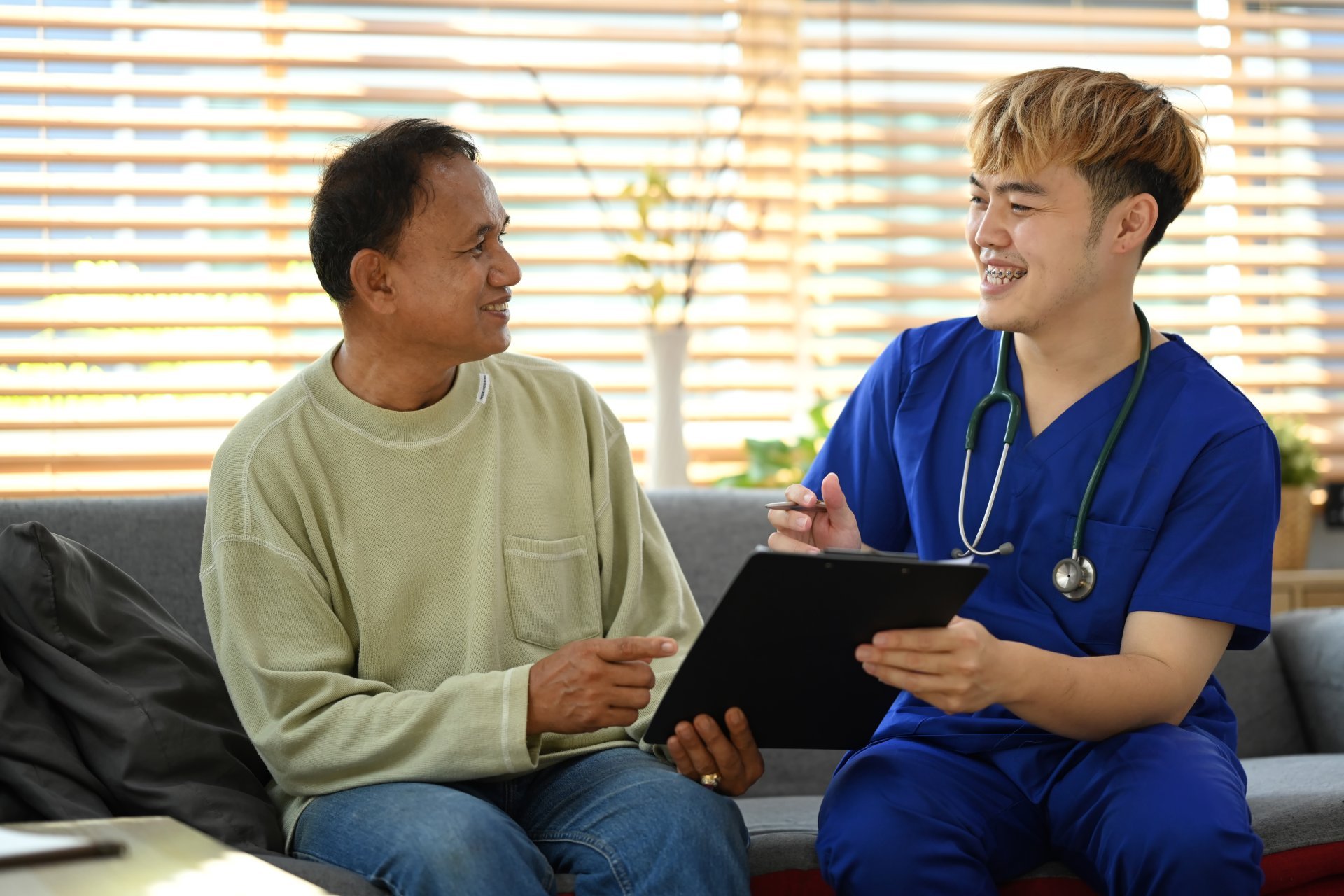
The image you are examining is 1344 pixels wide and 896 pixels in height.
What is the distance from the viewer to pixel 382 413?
1.74 m

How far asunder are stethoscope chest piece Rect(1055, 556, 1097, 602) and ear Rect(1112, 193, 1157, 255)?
41cm

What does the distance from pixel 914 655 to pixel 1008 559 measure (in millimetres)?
377

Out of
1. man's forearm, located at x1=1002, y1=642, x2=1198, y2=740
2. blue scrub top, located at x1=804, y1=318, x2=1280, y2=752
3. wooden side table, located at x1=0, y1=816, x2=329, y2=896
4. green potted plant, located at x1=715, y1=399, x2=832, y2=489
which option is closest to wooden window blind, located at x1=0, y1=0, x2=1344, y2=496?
green potted plant, located at x1=715, y1=399, x2=832, y2=489

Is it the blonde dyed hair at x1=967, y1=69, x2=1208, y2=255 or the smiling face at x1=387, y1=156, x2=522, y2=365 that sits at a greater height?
the blonde dyed hair at x1=967, y1=69, x2=1208, y2=255

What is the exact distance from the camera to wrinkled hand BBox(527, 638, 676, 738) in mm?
1522

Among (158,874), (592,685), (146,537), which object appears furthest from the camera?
Result: (146,537)

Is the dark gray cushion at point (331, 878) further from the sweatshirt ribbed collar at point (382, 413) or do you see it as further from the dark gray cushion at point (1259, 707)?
the dark gray cushion at point (1259, 707)

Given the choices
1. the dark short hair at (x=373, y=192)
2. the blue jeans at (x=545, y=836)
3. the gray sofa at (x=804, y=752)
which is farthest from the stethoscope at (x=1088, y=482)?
the dark short hair at (x=373, y=192)

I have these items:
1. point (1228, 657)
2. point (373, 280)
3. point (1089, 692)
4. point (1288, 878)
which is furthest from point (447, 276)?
point (1228, 657)

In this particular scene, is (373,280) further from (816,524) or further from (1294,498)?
(1294,498)

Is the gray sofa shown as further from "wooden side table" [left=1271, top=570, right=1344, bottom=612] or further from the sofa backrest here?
"wooden side table" [left=1271, top=570, right=1344, bottom=612]

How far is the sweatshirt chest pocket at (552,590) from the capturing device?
1.74 meters

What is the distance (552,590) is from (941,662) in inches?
22.8

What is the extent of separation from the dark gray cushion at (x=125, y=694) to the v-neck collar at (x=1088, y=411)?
3.54 ft
